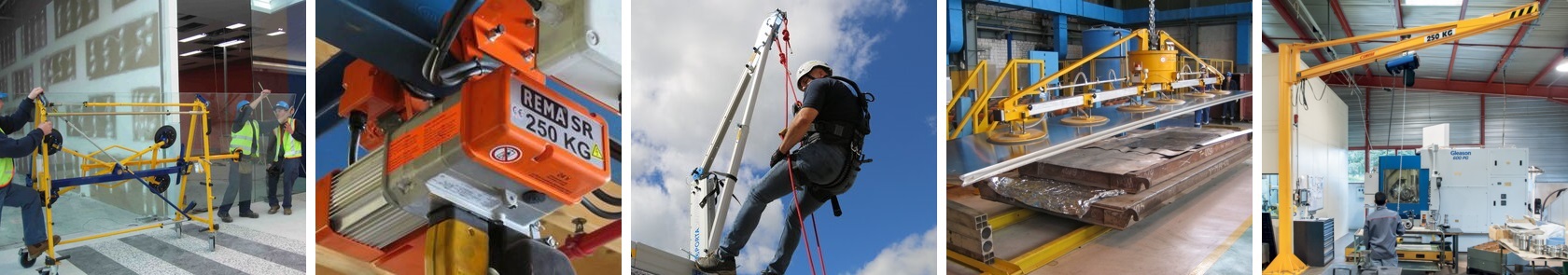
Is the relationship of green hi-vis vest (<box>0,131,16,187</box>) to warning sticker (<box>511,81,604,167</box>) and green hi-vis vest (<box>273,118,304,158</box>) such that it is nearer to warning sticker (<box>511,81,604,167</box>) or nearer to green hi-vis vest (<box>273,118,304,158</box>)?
green hi-vis vest (<box>273,118,304,158</box>)

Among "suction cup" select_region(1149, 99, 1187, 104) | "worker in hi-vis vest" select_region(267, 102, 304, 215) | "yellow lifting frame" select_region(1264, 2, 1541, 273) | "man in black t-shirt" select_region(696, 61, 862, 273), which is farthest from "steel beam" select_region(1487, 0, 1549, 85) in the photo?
"worker in hi-vis vest" select_region(267, 102, 304, 215)

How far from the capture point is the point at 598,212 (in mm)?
2941

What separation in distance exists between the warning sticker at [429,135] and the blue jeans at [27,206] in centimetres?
236

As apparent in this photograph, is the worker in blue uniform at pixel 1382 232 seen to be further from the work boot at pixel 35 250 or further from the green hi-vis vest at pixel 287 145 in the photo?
the work boot at pixel 35 250

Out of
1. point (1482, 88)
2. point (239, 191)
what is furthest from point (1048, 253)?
point (239, 191)

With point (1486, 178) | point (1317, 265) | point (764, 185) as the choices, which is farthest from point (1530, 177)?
point (764, 185)

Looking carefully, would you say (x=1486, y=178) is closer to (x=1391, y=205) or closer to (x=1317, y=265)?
(x=1391, y=205)

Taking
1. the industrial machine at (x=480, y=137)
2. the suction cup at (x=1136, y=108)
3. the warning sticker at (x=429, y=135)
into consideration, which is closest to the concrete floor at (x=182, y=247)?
the industrial machine at (x=480, y=137)

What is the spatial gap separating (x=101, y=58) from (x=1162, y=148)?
5.16 meters

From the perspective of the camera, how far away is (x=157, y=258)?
12.2 ft

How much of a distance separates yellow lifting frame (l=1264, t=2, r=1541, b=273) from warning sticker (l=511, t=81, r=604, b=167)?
3088mm

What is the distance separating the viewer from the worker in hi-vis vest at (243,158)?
155 inches

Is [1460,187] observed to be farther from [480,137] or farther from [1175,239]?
[480,137]

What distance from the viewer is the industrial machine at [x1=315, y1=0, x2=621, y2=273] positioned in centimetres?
265
